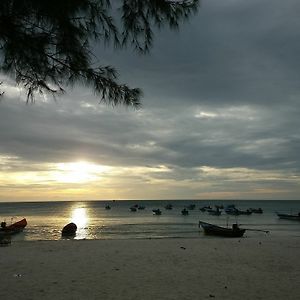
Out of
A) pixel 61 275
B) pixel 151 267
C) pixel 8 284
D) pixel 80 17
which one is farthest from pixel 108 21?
pixel 151 267

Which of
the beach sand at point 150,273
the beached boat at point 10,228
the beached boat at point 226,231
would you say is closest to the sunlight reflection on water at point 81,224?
the beached boat at point 10,228

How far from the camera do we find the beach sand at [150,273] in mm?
11625

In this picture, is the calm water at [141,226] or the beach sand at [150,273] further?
the calm water at [141,226]

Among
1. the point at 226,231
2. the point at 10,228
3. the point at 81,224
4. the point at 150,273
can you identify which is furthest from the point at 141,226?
the point at 150,273

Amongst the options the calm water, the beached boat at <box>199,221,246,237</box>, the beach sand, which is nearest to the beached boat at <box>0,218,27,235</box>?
the calm water

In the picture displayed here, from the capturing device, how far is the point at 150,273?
14695 millimetres

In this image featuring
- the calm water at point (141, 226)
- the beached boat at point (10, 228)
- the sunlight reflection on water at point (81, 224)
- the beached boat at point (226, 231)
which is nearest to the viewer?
the beached boat at point (226, 231)

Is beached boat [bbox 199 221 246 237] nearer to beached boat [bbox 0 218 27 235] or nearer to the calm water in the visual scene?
the calm water

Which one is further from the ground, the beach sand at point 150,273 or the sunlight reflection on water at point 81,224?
the sunlight reflection on water at point 81,224

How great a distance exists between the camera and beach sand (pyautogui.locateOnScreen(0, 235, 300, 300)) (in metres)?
11.6

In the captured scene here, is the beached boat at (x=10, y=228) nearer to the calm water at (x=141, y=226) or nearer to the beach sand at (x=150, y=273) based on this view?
the calm water at (x=141, y=226)

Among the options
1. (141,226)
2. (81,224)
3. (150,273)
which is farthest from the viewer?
(81,224)

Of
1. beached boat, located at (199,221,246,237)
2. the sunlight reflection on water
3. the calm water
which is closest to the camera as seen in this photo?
beached boat, located at (199,221,246,237)

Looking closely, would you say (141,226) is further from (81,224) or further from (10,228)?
(10,228)
